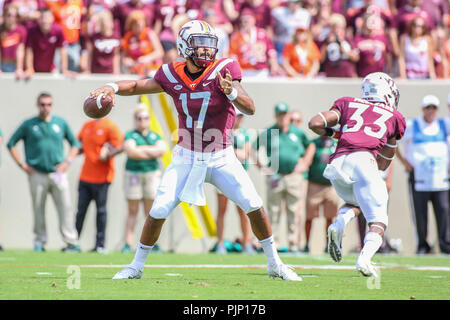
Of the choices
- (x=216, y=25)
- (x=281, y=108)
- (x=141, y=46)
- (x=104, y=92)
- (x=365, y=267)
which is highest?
(x=216, y=25)

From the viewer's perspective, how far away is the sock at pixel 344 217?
7176 millimetres

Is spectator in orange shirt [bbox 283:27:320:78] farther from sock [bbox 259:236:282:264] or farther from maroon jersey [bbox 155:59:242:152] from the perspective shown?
sock [bbox 259:236:282:264]

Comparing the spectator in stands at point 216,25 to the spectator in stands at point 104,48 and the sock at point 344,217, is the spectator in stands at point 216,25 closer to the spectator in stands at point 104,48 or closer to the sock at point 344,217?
the spectator in stands at point 104,48

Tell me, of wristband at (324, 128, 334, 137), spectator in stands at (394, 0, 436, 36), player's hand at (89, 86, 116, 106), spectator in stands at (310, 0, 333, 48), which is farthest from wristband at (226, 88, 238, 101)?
spectator in stands at (394, 0, 436, 36)

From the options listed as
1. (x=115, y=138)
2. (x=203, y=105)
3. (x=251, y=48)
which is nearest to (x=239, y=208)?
(x=115, y=138)

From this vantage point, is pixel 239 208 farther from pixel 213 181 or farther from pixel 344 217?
pixel 213 181

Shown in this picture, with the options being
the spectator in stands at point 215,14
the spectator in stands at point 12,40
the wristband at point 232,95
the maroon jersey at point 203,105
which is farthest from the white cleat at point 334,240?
the spectator in stands at point 12,40

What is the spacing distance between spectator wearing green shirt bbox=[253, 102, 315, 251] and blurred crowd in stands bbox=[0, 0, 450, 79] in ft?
4.55

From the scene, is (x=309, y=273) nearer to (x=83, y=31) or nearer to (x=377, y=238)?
(x=377, y=238)

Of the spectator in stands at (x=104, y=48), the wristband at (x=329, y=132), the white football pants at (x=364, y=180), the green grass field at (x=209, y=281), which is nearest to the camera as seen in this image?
the green grass field at (x=209, y=281)

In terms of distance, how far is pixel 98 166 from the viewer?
39.3 feet

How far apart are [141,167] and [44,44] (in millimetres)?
2573

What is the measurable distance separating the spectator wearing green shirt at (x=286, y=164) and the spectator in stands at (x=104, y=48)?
2.67 meters
